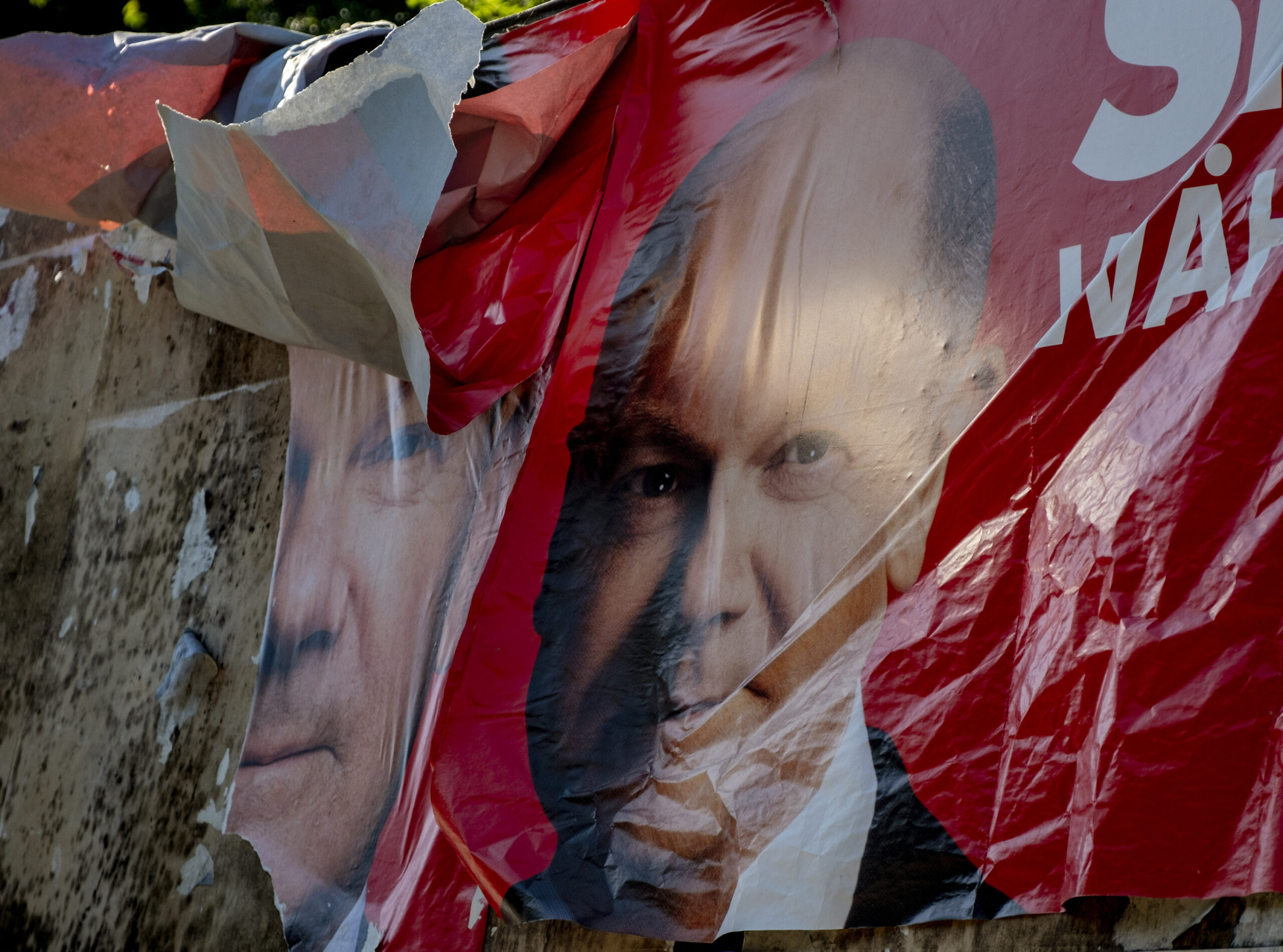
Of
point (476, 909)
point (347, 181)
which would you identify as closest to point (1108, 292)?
point (347, 181)

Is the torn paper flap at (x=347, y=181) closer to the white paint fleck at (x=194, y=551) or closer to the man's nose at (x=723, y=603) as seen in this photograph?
the man's nose at (x=723, y=603)

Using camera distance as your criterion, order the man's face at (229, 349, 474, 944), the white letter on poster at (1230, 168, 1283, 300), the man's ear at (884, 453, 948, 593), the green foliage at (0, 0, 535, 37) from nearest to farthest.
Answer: the white letter on poster at (1230, 168, 1283, 300) < the man's ear at (884, 453, 948, 593) < the man's face at (229, 349, 474, 944) < the green foliage at (0, 0, 535, 37)

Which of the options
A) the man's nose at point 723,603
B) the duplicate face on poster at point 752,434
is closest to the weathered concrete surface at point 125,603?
the duplicate face on poster at point 752,434

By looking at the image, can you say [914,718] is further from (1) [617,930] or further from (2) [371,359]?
(2) [371,359]

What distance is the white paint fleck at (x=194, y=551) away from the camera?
10.6 feet

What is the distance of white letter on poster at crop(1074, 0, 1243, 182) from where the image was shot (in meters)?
1.89

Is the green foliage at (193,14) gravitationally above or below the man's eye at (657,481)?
above

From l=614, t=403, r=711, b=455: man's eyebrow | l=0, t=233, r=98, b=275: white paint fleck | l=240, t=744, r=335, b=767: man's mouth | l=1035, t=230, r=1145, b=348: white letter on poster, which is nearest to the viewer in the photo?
l=1035, t=230, r=1145, b=348: white letter on poster

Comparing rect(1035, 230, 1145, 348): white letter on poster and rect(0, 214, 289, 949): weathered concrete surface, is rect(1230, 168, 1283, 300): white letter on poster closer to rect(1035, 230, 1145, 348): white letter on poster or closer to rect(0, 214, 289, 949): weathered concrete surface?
rect(1035, 230, 1145, 348): white letter on poster

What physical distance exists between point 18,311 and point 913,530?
11.2ft

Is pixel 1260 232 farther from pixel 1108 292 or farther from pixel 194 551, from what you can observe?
pixel 194 551

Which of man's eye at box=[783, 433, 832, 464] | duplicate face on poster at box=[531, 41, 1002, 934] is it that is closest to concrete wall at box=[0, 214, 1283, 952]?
duplicate face on poster at box=[531, 41, 1002, 934]

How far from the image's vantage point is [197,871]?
2.95 metres

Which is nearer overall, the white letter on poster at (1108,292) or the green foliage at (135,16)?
the white letter on poster at (1108,292)
